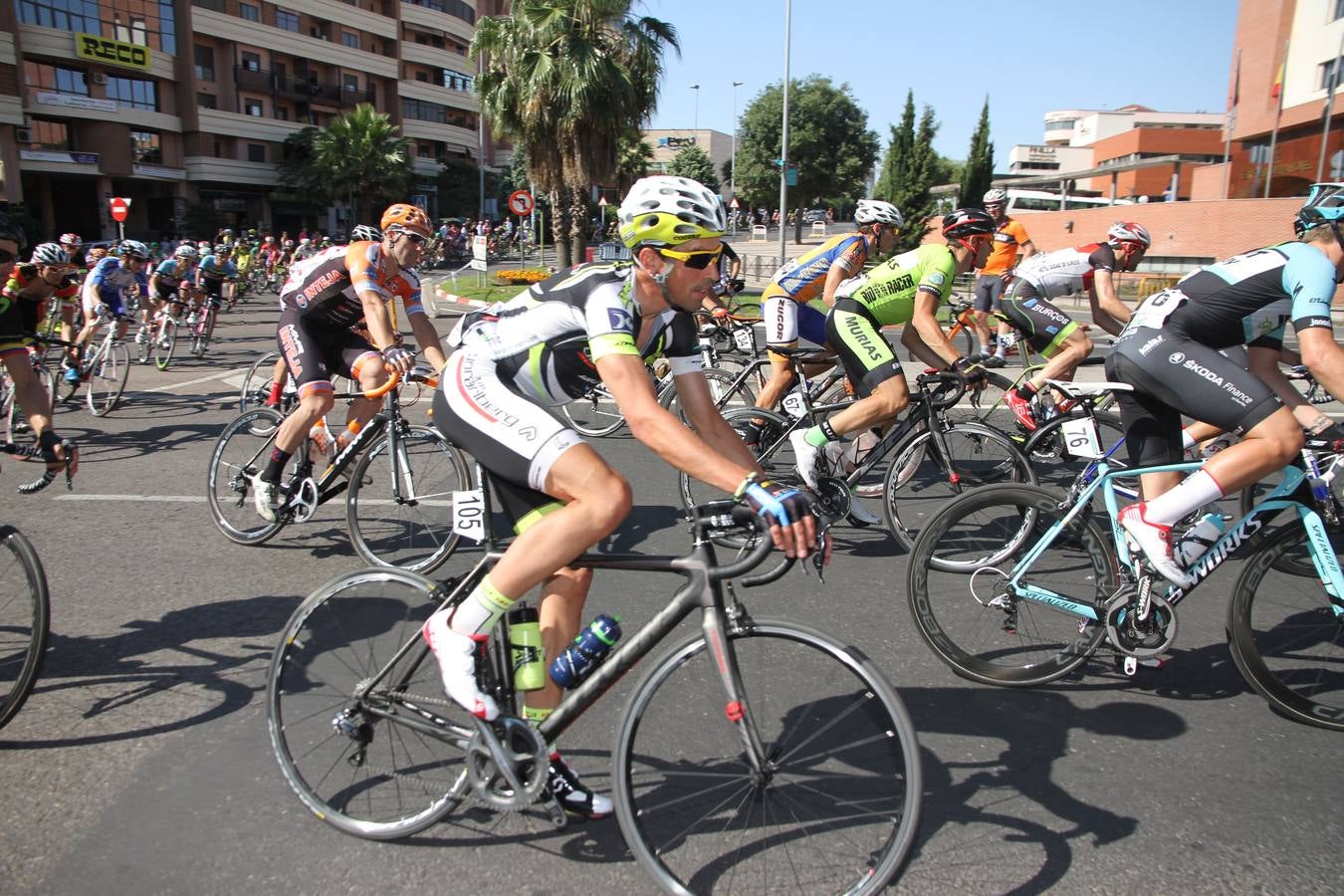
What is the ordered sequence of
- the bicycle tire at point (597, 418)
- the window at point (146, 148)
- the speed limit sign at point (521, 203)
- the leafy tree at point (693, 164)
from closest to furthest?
1. the bicycle tire at point (597, 418)
2. the speed limit sign at point (521, 203)
3. the window at point (146, 148)
4. the leafy tree at point (693, 164)

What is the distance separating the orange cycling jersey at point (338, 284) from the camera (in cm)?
552

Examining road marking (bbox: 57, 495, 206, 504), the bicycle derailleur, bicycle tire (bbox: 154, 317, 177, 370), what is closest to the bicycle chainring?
the bicycle derailleur

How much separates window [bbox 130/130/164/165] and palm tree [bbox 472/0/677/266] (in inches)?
1403

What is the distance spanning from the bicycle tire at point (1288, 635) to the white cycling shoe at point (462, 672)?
113 inches

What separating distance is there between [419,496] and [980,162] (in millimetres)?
49764

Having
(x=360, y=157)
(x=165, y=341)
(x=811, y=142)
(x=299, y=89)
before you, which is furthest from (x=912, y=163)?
(x=299, y=89)

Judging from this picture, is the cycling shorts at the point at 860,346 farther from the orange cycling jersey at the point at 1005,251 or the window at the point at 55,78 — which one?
the window at the point at 55,78

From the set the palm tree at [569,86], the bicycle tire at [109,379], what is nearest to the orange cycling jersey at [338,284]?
the bicycle tire at [109,379]

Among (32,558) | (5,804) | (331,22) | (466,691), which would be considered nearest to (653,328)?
(466,691)

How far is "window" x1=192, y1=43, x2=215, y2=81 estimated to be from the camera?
52.8 meters

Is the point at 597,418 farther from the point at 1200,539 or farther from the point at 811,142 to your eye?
the point at 811,142

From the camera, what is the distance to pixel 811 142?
6278 centimetres

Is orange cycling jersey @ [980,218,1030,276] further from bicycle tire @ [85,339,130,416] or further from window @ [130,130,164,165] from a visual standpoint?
window @ [130,130,164,165]

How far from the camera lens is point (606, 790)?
310 cm
